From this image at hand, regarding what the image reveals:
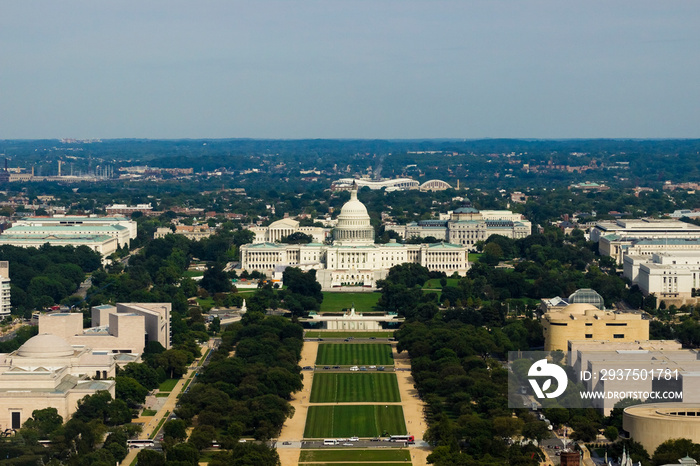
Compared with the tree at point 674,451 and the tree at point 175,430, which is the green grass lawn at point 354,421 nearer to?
the tree at point 175,430

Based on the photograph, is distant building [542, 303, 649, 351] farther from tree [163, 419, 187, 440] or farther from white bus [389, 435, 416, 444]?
tree [163, 419, 187, 440]

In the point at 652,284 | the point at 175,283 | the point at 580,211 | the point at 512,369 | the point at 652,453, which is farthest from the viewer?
the point at 580,211

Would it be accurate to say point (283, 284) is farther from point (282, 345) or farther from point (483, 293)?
point (282, 345)

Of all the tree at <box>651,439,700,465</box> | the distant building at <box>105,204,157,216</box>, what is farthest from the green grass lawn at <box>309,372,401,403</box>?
the distant building at <box>105,204,157,216</box>

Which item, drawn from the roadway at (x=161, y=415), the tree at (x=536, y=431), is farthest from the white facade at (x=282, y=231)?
the tree at (x=536, y=431)

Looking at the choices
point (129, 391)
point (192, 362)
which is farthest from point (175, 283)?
point (129, 391)

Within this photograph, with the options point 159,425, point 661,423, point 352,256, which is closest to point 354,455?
point 159,425
